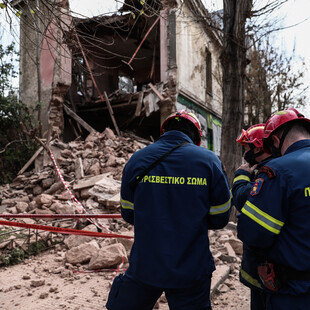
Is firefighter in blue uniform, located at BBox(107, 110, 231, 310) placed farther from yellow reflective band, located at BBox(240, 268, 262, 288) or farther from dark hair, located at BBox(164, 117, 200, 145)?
yellow reflective band, located at BBox(240, 268, 262, 288)

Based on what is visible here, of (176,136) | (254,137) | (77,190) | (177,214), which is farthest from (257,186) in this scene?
(77,190)

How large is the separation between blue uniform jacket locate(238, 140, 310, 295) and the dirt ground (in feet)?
6.61

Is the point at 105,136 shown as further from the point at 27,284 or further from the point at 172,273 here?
the point at 172,273

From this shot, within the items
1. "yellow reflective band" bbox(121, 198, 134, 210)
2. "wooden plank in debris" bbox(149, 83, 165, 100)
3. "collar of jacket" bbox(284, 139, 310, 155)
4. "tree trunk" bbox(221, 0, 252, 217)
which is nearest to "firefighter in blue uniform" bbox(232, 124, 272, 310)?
"collar of jacket" bbox(284, 139, 310, 155)

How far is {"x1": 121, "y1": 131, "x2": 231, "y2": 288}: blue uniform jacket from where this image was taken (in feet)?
5.71

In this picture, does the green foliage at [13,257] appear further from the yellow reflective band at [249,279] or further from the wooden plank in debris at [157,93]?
the wooden plank in debris at [157,93]

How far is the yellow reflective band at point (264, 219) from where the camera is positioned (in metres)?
1.57

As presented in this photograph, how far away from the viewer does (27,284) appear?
381cm

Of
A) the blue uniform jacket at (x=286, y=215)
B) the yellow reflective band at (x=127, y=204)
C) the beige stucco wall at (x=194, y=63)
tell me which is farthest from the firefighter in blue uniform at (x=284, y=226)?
the beige stucco wall at (x=194, y=63)

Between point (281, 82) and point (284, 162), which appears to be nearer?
point (284, 162)

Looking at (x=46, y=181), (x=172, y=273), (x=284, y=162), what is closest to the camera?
(x=284, y=162)

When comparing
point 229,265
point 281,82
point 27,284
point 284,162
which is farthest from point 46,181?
point 281,82

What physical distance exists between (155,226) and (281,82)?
19.4 meters

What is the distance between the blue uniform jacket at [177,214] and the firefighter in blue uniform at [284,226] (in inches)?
9.9
